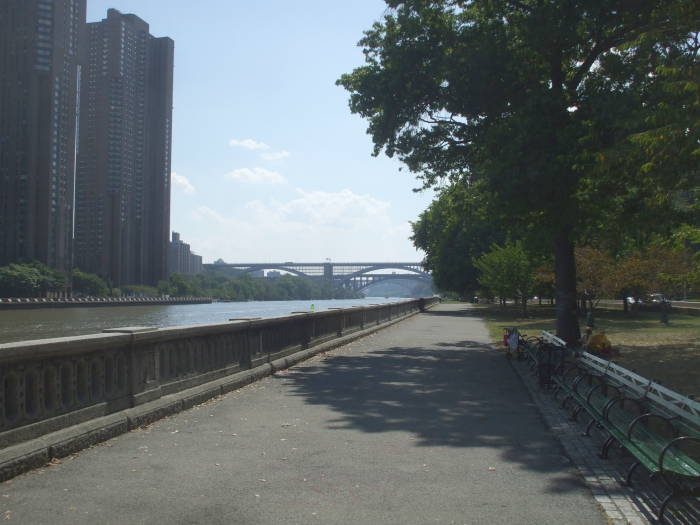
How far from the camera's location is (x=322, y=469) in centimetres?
593

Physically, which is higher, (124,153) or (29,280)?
(124,153)

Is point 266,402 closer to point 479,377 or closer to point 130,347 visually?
point 130,347

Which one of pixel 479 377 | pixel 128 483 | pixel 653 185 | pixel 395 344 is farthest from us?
pixel 395 344

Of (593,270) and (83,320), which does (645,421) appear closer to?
(593,270)

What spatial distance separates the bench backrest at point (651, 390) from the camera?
17.2ft

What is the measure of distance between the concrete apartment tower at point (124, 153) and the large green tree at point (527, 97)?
119965mm

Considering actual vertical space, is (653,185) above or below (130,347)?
above

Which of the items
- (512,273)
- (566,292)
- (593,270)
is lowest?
(566,292)

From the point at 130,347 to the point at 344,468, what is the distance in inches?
118

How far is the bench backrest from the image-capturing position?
5256 mm

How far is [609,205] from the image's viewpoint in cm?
1573

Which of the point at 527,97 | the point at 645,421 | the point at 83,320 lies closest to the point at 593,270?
the point at 527,97

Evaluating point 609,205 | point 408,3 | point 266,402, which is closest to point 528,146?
point 609,205

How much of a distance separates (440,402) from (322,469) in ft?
13.8
